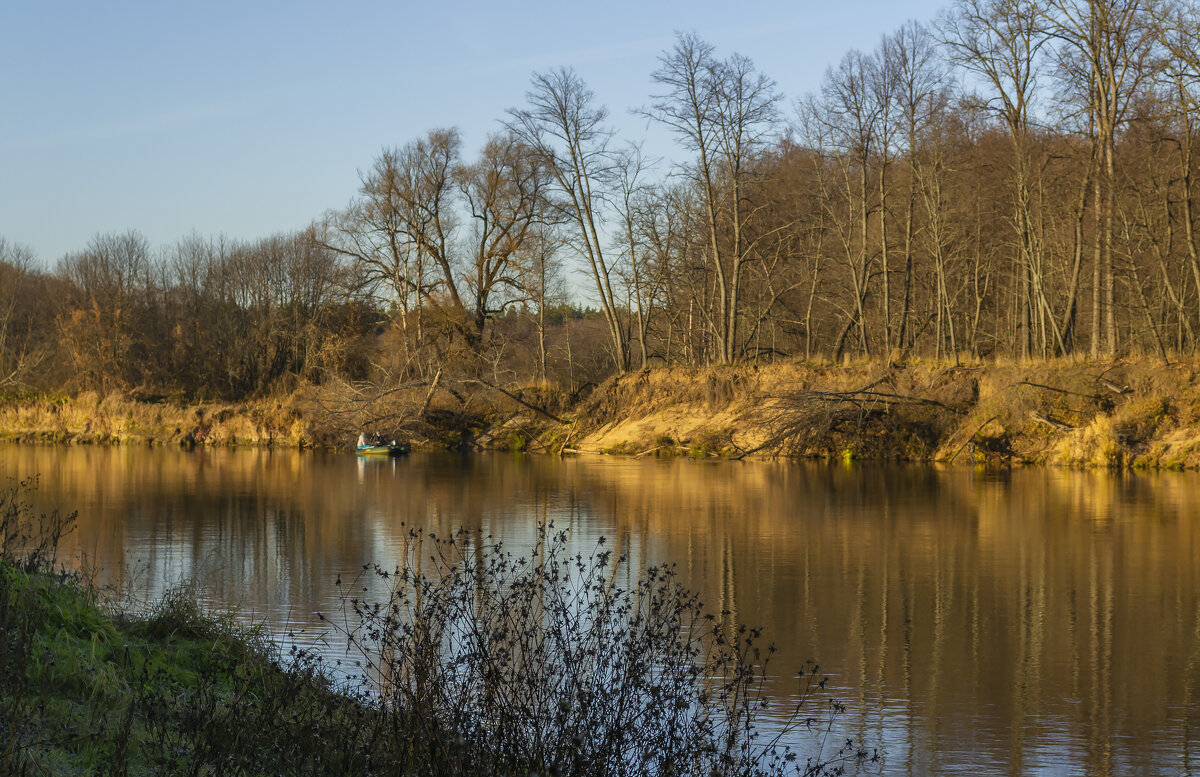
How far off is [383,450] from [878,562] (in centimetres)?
2995

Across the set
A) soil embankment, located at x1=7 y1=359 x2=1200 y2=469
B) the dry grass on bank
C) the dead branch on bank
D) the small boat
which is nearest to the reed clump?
soil embankment, located at x1=7 y1=359 x2=1200 y2=469

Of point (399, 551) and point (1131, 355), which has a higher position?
point (1131, 355)

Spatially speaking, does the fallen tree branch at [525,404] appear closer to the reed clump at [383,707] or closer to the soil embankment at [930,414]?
the soil embankment at [930,414]

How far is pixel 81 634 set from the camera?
870 centimetres

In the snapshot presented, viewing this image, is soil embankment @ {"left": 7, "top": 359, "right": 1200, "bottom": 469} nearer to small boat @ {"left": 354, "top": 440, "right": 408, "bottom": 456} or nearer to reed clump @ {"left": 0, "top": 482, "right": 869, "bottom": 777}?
small boat @ {"left": 354, "top": 440, "right": 408, "bottom": 456}

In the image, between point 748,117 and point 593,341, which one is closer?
point 748,117

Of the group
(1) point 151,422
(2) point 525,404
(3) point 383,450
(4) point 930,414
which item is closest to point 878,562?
(4) point 930,414

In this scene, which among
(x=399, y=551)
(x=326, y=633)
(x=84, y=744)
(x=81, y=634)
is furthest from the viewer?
(x=399, y=551)

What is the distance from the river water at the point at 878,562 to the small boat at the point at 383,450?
30.2 feet

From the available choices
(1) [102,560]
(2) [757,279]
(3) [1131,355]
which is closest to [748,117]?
(2) [757,279]

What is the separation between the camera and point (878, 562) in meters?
16.0

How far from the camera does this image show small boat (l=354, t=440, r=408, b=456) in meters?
43.4

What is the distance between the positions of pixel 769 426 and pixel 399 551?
23.3m

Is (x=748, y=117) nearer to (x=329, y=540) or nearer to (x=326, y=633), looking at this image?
(x=329, y=540)
